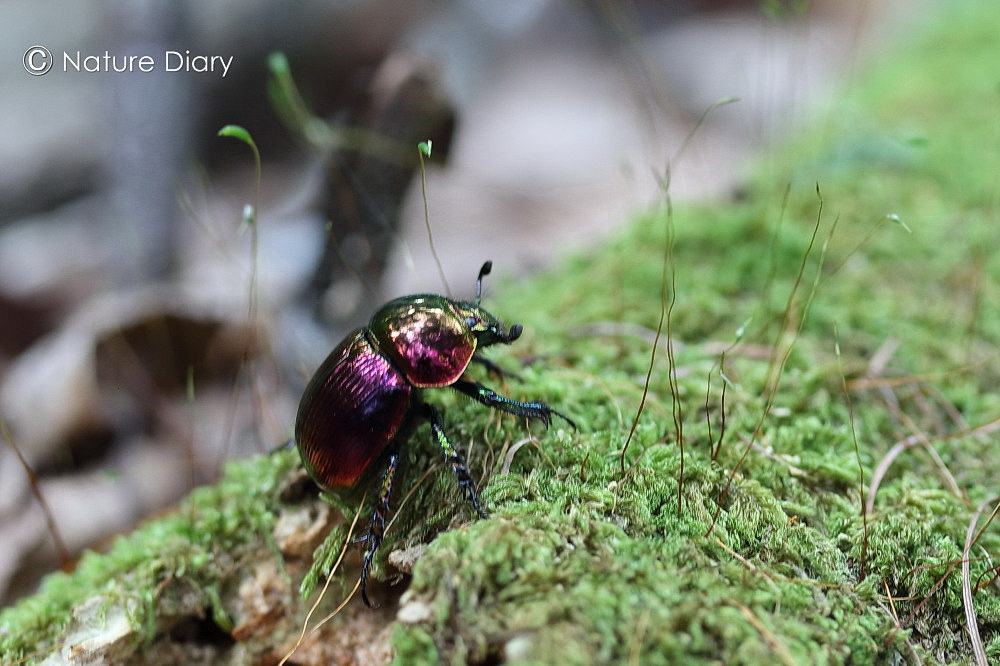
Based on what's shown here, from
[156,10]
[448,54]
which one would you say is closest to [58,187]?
[156,10]

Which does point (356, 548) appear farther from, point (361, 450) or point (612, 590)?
point (612, 590)

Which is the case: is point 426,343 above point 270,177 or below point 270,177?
above

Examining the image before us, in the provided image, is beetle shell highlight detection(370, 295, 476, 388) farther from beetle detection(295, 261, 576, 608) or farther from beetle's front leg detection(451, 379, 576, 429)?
beetle's front leg detection(451, 379, 576, 429)

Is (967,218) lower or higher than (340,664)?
higher

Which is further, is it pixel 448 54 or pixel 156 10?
pixel 448 54

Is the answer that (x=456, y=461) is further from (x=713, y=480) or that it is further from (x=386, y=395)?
(x=713, y=480)

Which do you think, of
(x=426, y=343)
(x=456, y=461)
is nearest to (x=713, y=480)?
(x=456, y=461)

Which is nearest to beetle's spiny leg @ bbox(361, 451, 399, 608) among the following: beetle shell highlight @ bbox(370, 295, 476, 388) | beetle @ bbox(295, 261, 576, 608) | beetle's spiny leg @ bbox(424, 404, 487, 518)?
beetle @ bbox(295, 261, 576, 608)
